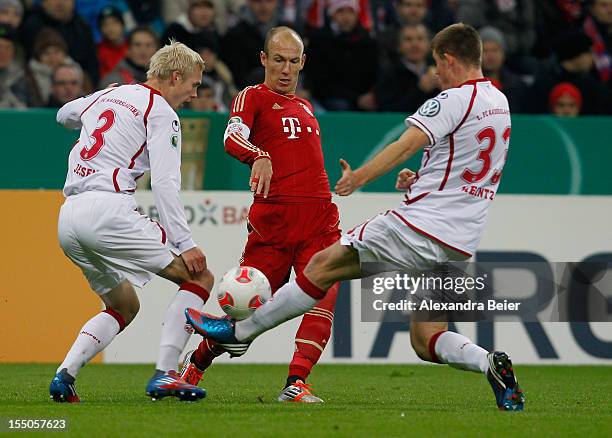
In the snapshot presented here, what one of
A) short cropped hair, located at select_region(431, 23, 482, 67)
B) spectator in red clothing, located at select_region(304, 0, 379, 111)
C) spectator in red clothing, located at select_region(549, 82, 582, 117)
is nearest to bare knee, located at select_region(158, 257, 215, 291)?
short cropped hair, located at select_region(431, 23, 482, 67)

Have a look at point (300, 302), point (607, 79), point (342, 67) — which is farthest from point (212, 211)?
point (607, 79)

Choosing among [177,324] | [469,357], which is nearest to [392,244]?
[469,357]

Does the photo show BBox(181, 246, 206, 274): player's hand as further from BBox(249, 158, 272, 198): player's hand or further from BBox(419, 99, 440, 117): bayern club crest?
BBox(419, 99, 440, 117): bayern club crest

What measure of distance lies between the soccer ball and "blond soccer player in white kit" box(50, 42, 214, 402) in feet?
0.68

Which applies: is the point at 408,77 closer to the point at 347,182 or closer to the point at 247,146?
the point at 247,146

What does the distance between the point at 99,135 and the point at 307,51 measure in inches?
265

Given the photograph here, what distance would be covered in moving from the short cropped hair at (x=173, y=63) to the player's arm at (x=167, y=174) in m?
0.30

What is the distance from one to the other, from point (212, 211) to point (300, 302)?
425 cm

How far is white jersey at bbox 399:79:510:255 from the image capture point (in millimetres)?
6969

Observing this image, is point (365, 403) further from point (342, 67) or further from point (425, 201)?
point (342, 67)

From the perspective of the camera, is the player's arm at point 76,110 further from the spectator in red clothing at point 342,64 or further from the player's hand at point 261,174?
the spectator in red clothing at point 342,64

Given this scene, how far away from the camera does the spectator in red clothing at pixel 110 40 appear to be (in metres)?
13.8

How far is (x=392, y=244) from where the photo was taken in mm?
7070

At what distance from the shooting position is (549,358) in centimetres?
1136
